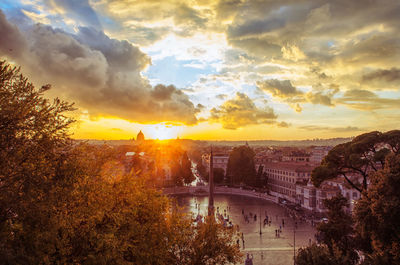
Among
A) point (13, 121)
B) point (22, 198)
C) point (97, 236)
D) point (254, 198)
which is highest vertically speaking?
point (13, 121)

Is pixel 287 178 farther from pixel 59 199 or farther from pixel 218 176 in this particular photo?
pixel 59 199

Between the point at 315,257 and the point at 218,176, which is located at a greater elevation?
the point at 315,257

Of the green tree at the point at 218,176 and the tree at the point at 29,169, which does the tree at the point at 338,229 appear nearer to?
the tree at the point at 29,169

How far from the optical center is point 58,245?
803 cm

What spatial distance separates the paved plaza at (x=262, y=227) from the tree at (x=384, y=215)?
339 inches

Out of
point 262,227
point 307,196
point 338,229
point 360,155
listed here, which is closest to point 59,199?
point 338,229

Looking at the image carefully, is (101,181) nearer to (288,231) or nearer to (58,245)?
(58,245)

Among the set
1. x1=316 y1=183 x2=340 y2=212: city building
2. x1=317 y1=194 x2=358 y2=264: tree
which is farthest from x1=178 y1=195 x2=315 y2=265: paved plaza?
x1=317 y1=194 x2=358 y2=264: tree

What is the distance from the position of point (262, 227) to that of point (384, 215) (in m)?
24.3

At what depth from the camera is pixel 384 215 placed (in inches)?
572

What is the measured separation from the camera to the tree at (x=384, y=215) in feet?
45.5

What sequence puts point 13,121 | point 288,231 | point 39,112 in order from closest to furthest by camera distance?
1. point 13,121
2. point 39,112
3. point 288,231

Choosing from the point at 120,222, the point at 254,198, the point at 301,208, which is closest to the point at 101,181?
the point at 120,222

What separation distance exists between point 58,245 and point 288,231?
31.8 meters
